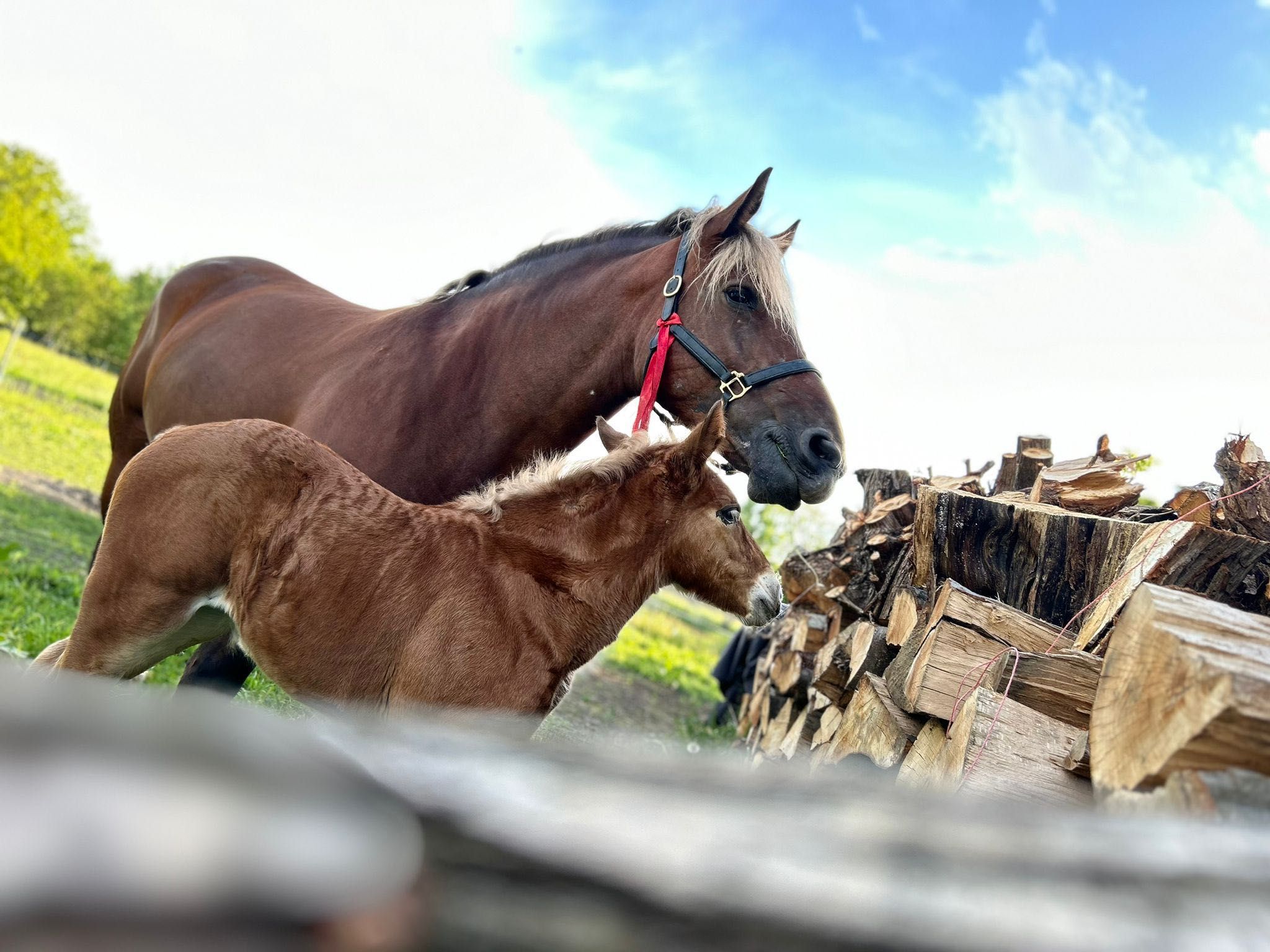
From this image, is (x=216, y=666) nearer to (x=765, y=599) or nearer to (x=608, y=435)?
(x=608, y=435)

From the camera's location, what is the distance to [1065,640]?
3324 mm

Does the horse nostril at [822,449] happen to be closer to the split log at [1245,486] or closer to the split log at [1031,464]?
the split log at [1245,486]

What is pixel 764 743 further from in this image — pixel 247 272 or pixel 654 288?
pixel 247 272

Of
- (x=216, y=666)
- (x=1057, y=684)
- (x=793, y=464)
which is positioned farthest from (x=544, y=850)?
→ (x=216, y=666)

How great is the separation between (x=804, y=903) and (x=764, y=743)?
6857 mm

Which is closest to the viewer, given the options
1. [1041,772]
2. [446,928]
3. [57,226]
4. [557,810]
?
[446,928]

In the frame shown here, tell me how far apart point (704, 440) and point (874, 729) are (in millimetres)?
1405

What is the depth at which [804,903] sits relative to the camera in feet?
3.06

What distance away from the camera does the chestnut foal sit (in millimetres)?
3418

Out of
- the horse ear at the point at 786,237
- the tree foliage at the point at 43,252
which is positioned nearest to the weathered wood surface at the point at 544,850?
the horse ear at the point at 786,237

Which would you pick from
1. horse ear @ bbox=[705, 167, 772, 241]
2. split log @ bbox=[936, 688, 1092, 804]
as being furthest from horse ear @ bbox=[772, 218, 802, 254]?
split log @ bbox=[936, 688, 1092, 804]

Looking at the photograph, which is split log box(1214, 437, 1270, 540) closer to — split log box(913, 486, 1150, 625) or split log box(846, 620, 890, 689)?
split log box(913, 486, 1150, 625)

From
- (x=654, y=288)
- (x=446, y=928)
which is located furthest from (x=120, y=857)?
(x=654, y=288)

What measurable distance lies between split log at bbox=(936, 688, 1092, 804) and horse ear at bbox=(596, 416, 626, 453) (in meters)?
1.98
